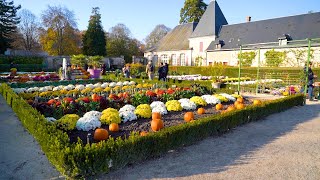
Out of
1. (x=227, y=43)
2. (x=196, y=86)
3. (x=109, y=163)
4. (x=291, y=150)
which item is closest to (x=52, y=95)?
(x=196, y=86)

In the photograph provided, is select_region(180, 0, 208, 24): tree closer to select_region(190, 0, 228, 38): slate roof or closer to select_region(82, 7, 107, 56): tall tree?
select_region(190, 0, 228, 38): slate roof

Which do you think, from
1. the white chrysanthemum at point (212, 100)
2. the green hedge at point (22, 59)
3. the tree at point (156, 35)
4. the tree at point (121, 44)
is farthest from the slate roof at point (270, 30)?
the tree at point (156, 35)

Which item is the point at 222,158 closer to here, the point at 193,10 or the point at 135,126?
the point at 135,126

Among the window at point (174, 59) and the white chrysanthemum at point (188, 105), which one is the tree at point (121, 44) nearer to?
the window at point (174, 59)

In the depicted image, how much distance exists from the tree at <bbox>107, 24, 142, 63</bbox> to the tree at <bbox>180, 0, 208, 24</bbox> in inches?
486

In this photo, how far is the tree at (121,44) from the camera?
47031 millimetres

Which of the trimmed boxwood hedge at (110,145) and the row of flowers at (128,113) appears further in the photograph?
the row of flowers at (128,113)

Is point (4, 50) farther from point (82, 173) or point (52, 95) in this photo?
point (82, 173)

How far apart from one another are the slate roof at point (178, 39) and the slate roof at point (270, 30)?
660 cm

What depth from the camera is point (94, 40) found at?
143 ft

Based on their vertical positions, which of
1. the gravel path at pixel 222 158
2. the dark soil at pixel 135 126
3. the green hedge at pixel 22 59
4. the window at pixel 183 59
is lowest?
the gravel path at pixel 222 158

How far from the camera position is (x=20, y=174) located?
3824mm

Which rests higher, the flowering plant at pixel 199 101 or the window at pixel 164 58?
the window at pixel 164 58

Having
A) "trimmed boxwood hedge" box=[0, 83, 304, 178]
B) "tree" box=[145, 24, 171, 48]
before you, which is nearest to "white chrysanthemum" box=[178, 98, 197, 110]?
"trimmed boxwood hedge" box=[0, 83, 304, 178]
